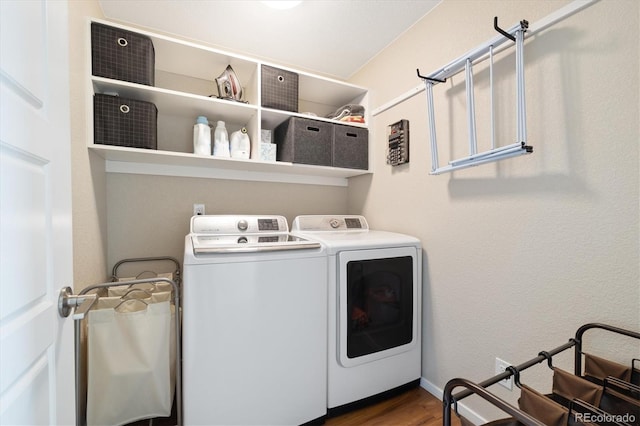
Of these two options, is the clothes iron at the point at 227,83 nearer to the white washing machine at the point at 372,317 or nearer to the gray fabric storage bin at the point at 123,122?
the gray fabric storage bin at the point at 123,122

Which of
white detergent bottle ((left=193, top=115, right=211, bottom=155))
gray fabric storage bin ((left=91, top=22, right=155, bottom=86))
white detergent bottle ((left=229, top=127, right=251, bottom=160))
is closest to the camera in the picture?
gray fabric storage bin ((left=91, top=22, right=155, bottom=86))

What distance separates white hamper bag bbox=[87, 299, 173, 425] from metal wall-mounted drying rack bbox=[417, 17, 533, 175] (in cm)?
174

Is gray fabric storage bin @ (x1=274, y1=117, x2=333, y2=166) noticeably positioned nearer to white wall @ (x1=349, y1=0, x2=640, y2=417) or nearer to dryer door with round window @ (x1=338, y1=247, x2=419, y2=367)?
white wall @ (x1=349, y1=0, x2=640, y2=417)

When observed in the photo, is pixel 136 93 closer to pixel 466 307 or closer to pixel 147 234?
pixel 147 234

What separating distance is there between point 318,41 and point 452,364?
2407 millimetres

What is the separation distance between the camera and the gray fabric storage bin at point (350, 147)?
6.81ft

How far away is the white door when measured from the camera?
47 cm

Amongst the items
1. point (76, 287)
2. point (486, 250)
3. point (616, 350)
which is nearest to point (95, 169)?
point (76, 287)

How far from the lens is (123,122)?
1.50 meters

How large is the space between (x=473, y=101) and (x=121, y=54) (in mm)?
1958

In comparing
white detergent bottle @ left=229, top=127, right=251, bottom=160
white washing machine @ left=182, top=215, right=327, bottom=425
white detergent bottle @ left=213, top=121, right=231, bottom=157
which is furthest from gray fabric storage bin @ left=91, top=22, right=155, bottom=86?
white washing machine @ left=182, top=215, right=327, bottom=425

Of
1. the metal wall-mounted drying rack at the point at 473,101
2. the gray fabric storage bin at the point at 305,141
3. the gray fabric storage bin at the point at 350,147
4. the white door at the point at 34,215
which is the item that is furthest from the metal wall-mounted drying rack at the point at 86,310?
the metal wall-mounted drying rack at the point at 473,101

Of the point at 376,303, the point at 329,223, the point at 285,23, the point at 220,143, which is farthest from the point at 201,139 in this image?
the point at 376,303

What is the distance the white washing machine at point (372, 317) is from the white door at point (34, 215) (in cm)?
109
